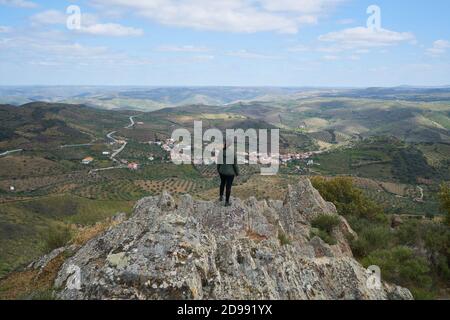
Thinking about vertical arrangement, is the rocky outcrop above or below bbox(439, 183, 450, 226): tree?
above

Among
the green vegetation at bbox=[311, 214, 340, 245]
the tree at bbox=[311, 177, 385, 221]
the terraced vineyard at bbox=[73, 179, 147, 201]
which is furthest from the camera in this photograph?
the terraced vineyard at bbox=[73, 179, 147, 201]

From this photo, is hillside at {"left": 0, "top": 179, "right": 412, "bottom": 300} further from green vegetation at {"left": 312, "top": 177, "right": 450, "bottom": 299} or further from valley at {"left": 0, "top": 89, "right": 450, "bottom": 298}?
valley at {"left": 0, "top": 89, "right": 450, "bottom": 298}

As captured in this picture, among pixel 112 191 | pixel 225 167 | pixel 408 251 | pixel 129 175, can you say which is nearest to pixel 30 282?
pixel 225 167

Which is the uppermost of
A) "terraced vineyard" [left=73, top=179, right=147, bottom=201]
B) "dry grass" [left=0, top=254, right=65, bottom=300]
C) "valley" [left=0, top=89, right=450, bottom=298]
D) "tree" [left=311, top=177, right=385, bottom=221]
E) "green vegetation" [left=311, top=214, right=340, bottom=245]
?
"dry grass" [left=0, top=254, right=65, bottom=300]

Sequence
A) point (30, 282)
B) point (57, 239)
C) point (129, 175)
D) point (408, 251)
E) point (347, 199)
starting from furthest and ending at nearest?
point (129, 175), point (347, 199), point (408, 251), point (57, 239), point (30, 282)

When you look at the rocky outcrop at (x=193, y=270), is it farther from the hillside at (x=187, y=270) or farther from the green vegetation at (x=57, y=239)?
the green vegetation at (x=57, y=239)

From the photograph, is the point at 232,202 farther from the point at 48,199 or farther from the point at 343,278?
the point at 48,199

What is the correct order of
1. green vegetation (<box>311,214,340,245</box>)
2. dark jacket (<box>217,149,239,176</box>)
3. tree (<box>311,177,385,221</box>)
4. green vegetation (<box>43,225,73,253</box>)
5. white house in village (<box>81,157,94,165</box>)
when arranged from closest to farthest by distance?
dark jacket (<box>217,149,239,176</box>) → green vegetation (<box>43,225,73,253</box>) → green vegetation (<box>311,214,340,245</box>) → tree (<box>311,177,385,221</box>) → white house in village (<box>81,157,94,165</box>)

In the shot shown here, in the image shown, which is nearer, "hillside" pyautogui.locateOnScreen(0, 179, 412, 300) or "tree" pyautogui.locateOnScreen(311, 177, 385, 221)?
"hillside" pyautogui.locateOnScreen(0, 179, 412, 300)

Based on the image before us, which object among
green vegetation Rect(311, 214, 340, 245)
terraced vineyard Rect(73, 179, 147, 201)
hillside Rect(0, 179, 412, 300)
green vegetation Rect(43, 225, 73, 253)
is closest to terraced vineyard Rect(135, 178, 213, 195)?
terraced vineyard Rect(73, 179, 147, 201)

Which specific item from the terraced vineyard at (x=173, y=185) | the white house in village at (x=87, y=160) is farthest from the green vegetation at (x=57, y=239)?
the white house in village at (x=87, y=160)

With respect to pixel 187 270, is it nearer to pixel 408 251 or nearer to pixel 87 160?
pixel 408 251

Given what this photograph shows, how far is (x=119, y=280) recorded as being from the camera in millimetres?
10641
